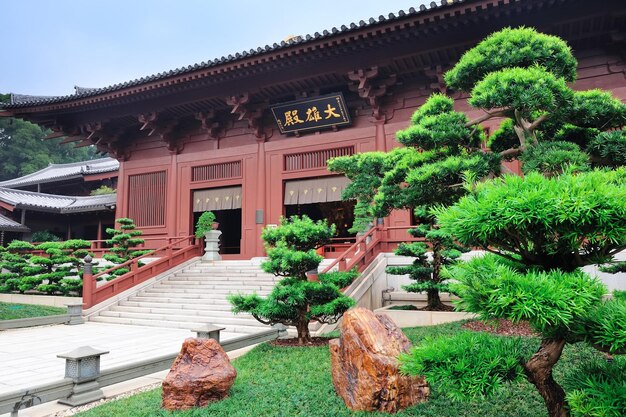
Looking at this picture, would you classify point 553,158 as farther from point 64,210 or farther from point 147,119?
point 64,210

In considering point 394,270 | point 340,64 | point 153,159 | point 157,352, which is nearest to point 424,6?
point 340,64

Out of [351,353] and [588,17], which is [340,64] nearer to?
[588,17]

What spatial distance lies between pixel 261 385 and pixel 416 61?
9.07m

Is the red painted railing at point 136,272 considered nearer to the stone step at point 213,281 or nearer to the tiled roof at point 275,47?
the stone step at point 213,281

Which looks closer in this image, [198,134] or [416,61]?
[416,61]

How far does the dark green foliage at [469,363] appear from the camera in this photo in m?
2.59

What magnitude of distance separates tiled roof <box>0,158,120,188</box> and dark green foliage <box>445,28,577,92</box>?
21820 mm

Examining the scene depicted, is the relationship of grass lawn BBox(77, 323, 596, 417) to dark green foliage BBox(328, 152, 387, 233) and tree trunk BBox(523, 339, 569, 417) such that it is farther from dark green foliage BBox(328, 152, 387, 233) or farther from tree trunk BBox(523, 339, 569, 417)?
dark green foliage BBox(328, 152, 387, 233)

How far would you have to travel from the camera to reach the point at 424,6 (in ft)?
30.8

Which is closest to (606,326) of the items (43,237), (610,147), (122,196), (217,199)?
(610,147)

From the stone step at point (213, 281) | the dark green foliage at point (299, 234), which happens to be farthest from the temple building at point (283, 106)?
the dark green foliage at point (299, 234)

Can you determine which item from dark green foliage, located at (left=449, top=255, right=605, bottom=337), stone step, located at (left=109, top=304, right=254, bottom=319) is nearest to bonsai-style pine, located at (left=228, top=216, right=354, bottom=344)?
stone step, located at (left=109, top=304, right=254, bottom=319)

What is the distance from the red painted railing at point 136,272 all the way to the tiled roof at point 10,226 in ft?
30.9

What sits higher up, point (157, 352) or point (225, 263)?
point (225, 263)
